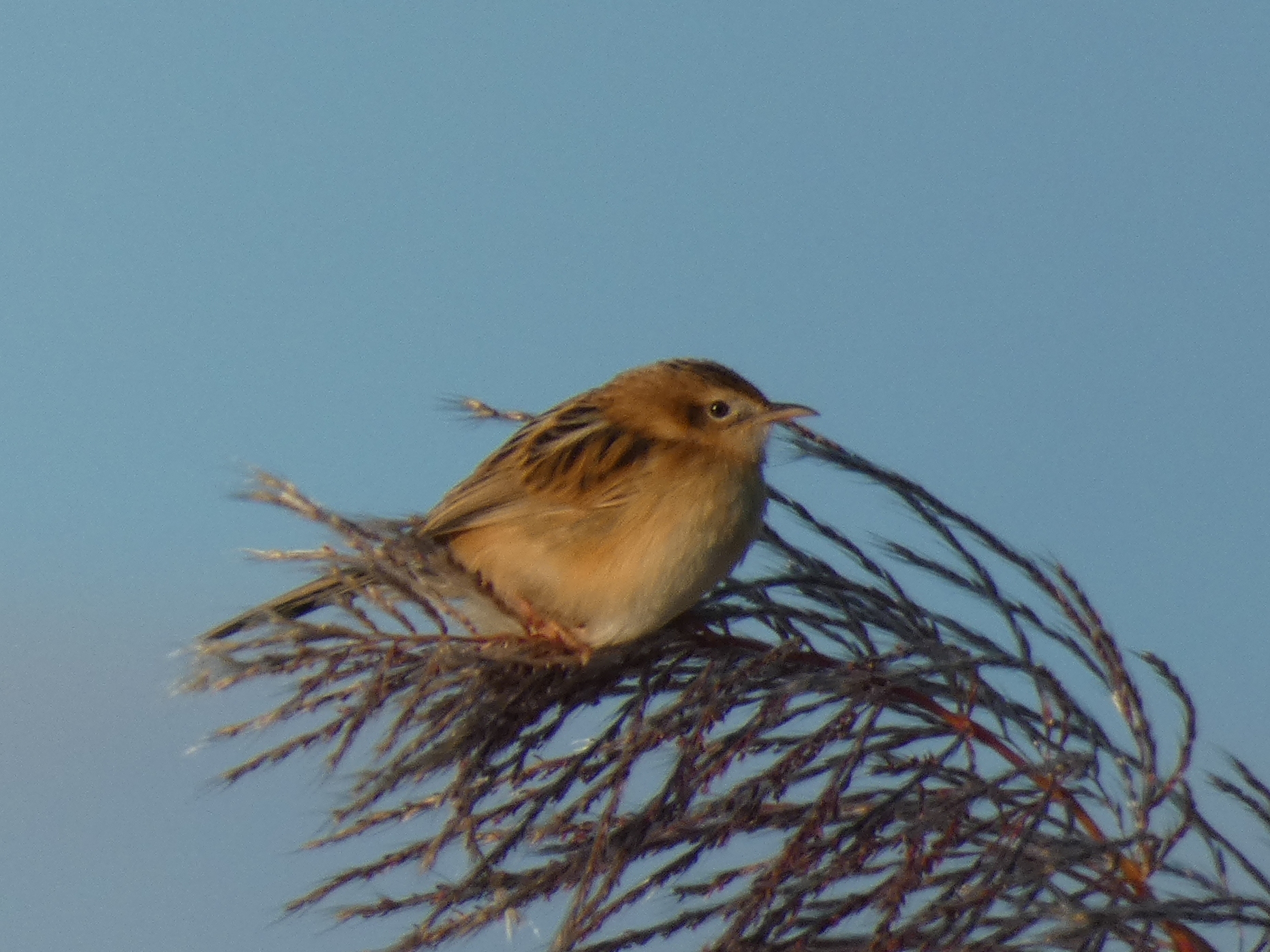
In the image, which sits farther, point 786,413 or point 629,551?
point 786,413

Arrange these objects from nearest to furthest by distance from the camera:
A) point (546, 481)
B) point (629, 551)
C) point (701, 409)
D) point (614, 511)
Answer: point (629, 551) < point (614, 511) < point (546, 481) < point (701, 409)

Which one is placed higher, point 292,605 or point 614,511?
A: point 614,511

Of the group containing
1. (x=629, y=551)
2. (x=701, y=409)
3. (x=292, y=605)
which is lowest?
(x=292, y=605)

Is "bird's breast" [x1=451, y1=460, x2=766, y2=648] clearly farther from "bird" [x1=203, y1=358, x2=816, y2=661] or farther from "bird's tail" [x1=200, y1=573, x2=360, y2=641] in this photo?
"bird's tail" [x1=200, y1=573, x2=360, y2=641]

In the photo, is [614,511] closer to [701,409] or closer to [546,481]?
[546,481]

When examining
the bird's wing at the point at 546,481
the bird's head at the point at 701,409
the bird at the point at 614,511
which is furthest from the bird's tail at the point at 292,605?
the bird's head at the point at 701,409

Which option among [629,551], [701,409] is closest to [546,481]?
[629,551]

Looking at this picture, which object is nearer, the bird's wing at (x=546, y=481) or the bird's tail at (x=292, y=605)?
the bird's tail at (x=292, y=605)

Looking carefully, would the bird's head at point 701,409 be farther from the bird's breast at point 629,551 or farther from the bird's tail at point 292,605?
the bird's tail at point 292,605
